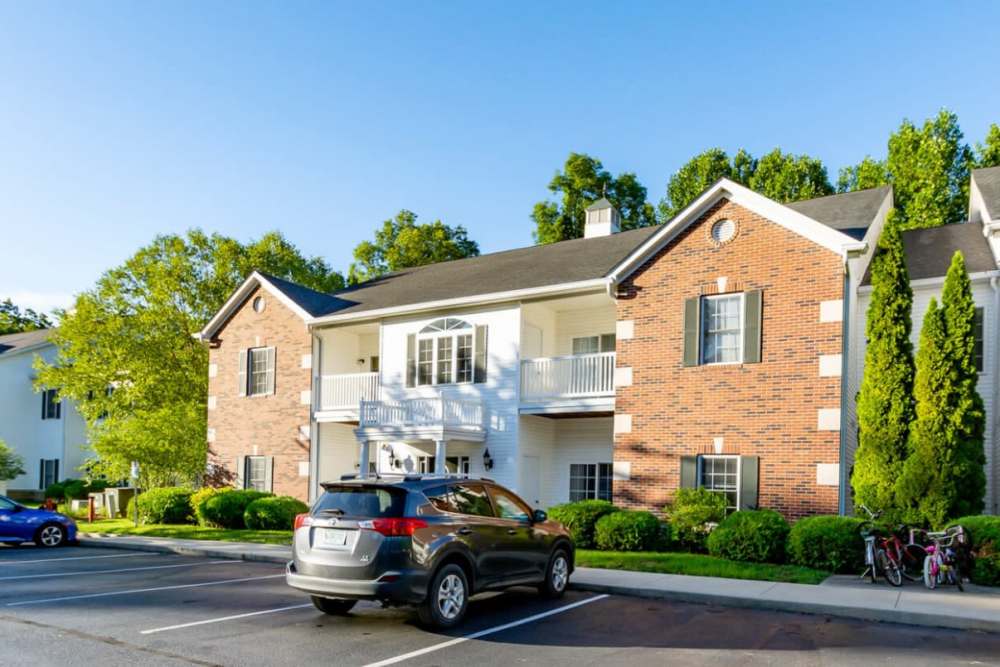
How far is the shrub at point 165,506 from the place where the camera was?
81.3 feet

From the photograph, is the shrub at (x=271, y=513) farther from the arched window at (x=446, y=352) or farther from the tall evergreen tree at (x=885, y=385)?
the tall evergreen tree at (x=885, y=385)

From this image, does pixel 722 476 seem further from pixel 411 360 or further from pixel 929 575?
pixel 411 360

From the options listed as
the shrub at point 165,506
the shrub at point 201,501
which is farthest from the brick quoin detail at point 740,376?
the shrub at point 165,506

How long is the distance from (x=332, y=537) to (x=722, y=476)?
10.4 meters

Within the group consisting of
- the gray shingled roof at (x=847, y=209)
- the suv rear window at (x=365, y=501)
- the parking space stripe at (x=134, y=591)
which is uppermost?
the gray shingled roof at (x=847, y=209)

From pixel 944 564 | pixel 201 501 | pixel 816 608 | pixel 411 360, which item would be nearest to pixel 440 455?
pixel 411 360

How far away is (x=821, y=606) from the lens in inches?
425

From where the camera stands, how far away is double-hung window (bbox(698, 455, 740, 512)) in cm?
1720

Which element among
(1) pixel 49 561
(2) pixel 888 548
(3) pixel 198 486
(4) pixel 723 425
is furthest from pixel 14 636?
(3) pixel 198 486

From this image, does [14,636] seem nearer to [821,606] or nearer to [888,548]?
[821,606]

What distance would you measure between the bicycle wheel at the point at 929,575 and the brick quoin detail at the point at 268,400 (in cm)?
1698

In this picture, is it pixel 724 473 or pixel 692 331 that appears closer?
pixel 724 473

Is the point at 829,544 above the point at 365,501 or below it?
below

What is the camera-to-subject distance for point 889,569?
41.9 ft
